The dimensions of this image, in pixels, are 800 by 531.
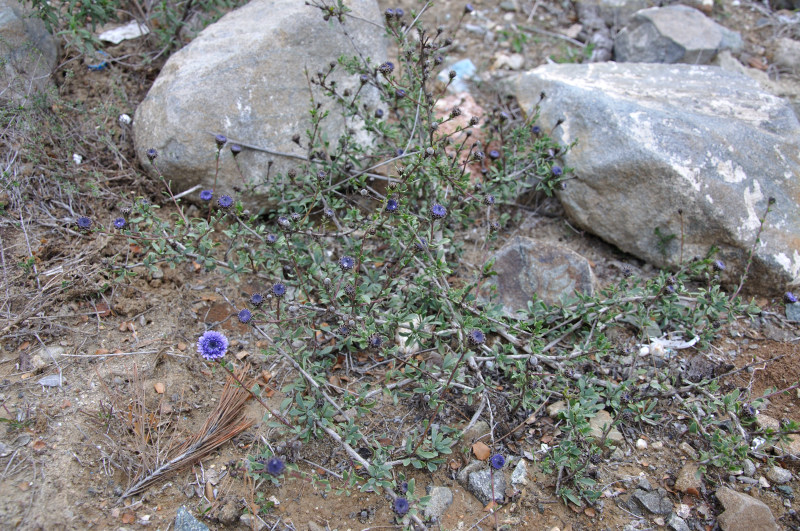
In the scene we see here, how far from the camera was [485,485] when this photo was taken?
8.45 ft

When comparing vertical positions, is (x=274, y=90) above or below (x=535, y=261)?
above

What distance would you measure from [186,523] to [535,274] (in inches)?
91.9

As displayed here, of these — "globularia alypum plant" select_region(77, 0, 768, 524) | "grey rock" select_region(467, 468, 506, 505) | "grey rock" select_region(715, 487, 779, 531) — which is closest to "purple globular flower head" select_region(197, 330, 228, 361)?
"globularia alypum plant" select_region(77, 0, 768, 524)

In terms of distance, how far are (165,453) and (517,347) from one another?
190cm

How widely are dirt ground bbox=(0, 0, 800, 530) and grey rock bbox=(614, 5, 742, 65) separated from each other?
6.96ft

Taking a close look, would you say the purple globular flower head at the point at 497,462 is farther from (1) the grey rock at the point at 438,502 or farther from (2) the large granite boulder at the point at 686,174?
(2) the large granite boulder at the point at 686,174

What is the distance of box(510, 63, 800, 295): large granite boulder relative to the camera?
11.5ft

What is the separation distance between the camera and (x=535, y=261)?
3.53 metres

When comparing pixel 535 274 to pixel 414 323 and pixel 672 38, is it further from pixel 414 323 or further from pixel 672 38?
pixel 672 38

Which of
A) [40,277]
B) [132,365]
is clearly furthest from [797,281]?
[40,277]

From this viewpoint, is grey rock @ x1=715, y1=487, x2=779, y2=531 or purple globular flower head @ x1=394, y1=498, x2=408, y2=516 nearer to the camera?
purple globular flower head @ x1=394, y1=498, x2=408, y2=516

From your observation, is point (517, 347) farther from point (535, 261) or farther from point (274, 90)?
point (274, 90)

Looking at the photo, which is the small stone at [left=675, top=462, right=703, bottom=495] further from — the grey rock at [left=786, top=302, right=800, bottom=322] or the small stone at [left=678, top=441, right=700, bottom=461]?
the grey rock at [left=786, top=302, right=800, bottom=322]

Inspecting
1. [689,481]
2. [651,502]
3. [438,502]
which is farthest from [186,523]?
[689,481]
